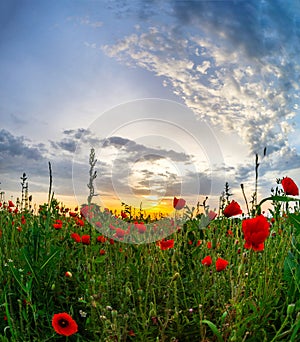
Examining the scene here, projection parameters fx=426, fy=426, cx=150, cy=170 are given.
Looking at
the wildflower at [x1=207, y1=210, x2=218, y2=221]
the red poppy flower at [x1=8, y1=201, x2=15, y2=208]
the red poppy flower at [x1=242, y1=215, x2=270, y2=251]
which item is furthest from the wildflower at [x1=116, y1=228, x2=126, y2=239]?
the red poppy flower at [x1=8, y1=201, x2=15, y2=208]

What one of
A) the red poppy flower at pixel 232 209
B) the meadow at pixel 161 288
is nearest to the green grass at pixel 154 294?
the meadow at pixel 161 288

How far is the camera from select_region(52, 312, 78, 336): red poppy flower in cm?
213

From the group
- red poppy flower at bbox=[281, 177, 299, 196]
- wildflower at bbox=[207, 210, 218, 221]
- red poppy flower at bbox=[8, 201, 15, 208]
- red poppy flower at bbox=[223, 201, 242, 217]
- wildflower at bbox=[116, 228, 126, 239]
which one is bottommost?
wildflower at bbox=[116, 228, 126, 239]

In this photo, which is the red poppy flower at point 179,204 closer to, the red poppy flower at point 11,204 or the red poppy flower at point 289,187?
the red poppy flower at point 289,187

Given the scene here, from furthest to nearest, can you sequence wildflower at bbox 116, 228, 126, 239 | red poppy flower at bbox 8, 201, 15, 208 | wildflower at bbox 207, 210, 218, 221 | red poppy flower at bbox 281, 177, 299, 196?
1. red poppy flower at bbox 8, 201, 15, 208
2. wildflower at bbox 116, 228, 126, 239
3. wildflower at bbox 207, 210, 218, 221
4. red poppy flower at bbox 281, 177, 299, 196

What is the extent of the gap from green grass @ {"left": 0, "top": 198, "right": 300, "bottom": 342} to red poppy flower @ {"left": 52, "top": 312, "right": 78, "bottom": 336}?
152 mm

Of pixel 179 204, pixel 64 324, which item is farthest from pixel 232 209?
pixel 64 324

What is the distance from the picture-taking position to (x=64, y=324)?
7.16 feet

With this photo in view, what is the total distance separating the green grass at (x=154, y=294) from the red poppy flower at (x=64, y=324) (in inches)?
6.0

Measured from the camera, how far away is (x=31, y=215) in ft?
15.7

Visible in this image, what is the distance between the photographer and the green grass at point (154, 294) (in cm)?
234

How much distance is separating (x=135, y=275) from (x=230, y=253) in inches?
35.3

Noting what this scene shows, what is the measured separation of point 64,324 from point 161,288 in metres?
1.02

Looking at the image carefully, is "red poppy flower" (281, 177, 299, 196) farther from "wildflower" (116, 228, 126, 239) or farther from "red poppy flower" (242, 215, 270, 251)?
"wildflower" (116, 228, 126, 239)
